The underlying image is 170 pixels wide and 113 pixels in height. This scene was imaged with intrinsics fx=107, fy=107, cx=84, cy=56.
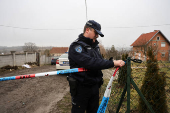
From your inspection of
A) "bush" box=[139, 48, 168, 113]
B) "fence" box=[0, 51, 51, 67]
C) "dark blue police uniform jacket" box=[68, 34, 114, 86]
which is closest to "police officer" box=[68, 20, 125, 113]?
"dark blue police uniform jacket" box=[68, 34, 114, 86]

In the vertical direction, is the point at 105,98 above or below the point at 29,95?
above

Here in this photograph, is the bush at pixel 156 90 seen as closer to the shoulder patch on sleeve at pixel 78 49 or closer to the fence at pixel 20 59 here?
the shoulder patch on sleeve at pixel 78 49

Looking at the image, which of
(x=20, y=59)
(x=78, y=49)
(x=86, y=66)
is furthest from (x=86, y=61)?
(x=20, y=59)

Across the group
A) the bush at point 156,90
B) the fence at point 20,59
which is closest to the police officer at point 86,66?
the bush at point 156,90

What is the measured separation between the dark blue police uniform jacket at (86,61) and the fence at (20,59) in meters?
11.0

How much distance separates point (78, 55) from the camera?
1396mm

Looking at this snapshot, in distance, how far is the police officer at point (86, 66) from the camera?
1.38 metres

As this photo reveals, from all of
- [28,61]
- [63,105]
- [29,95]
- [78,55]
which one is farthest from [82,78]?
[28,61]

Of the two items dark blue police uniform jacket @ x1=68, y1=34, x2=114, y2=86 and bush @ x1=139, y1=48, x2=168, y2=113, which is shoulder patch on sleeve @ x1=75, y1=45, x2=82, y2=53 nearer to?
dark blue police uniform jacket @ x1=68, y1=34, x2=114, y2=86

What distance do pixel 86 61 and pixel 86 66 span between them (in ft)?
0.21

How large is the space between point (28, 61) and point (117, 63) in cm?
1365

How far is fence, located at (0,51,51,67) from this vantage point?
9.97m

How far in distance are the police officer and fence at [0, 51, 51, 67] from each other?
431 inches

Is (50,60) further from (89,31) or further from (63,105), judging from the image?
(89,31)
